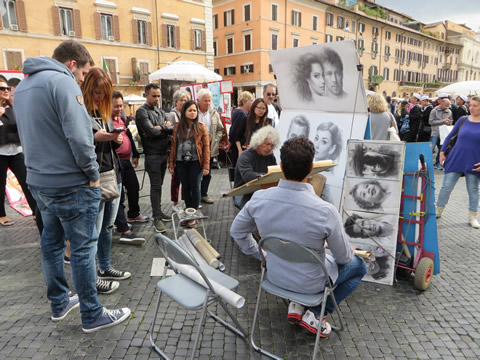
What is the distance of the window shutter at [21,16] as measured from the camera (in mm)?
17906

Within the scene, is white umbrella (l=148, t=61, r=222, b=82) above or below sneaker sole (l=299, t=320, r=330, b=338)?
above

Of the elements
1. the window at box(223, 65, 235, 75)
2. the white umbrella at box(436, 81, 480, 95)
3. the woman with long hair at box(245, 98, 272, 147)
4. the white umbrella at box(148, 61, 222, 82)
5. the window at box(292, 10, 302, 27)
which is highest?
the window at box(292, 10, 302, 27)

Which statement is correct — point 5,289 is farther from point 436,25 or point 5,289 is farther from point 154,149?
point 436,25

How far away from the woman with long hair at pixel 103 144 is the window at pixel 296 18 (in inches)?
1294

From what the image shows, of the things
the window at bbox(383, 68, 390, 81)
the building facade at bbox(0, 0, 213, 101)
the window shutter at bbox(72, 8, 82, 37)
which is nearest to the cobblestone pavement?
the building facade at bbox(0, 0, 213, 101)

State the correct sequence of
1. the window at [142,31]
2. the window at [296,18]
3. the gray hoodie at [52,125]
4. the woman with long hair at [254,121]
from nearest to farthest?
the gray hoodie at [52,125]
the woman with long hair at [254,121]
the window at [142,31]
the window at [296,18]

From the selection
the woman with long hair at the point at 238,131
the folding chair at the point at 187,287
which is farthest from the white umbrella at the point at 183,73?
the folding chair at the point at 187,287

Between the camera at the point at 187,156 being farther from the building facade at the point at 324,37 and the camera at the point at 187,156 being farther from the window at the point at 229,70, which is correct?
the window at the point at 229,70

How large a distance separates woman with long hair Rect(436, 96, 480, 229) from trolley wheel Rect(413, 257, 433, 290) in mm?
2136

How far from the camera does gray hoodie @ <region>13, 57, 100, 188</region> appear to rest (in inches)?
77.7

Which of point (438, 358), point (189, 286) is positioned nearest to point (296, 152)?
point (189, 286)

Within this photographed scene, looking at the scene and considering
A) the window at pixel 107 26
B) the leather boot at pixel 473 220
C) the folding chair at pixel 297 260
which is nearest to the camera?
the folding chair at pixel 297 260

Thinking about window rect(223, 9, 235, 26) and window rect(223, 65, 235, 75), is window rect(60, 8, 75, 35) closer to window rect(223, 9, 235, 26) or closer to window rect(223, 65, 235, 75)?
Result: window rect(223, 65, 235, 75)

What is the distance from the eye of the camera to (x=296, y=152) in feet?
6.48
